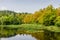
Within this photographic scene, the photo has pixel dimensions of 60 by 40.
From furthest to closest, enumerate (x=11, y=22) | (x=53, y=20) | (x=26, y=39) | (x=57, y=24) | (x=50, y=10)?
(x=11, y=22) → (x=50, y=10) → (x=53, y=20) → (x=57, y=24) → (x=26, y=39)

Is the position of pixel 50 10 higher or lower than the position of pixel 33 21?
higher

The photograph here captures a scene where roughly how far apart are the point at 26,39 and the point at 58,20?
1542 centimetres

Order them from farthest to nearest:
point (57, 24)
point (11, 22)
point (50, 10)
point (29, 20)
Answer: point (29, 20) < point (11, 22) < point (50, 10) < point (57, 24)

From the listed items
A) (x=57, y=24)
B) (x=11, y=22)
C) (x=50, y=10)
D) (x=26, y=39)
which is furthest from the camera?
(x=11, y=22)

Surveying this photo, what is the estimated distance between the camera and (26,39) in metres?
20.7

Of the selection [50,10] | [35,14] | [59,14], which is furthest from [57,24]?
[35,14]

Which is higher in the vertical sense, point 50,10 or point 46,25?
point 50,10

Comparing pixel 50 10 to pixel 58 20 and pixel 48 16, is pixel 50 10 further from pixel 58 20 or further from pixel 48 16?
pixel 58 20

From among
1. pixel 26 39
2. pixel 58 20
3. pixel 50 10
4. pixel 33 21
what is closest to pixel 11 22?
pixel 33 21

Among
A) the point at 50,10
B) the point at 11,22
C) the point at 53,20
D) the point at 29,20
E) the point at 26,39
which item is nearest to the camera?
the point at 26,39

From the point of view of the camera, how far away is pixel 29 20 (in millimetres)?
50469

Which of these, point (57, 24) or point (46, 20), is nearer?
point (57, 24)

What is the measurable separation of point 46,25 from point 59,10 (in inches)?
163

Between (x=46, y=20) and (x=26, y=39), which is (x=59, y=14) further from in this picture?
(x=26, y=39)
